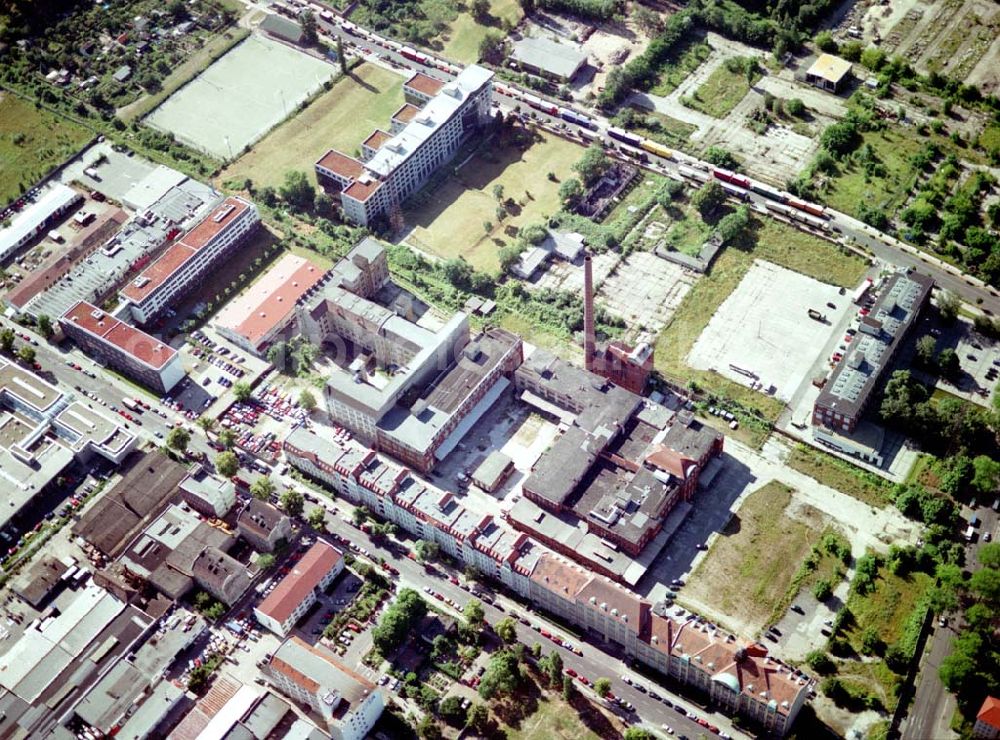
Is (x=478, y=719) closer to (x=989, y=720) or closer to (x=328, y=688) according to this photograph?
(x=328, y=688)

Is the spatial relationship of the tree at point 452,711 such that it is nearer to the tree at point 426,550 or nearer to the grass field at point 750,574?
the tree at point 426,550

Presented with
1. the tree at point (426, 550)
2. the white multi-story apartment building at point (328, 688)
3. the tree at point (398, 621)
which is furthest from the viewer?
the tree at point (426, 550)

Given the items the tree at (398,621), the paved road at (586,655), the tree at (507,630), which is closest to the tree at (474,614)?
the tree at (507,630)

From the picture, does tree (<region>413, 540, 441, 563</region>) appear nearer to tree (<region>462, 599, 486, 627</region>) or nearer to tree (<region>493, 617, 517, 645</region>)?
tree (<region>462, 599, 486, 627</region>)

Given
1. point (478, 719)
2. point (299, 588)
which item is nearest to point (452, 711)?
point (478, 719)

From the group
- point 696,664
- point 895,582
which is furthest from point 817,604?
point 696,664

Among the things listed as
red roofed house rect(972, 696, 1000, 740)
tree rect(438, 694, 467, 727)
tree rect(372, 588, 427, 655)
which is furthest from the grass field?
tree rect(372, 588, 427, 655)

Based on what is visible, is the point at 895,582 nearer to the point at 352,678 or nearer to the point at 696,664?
the point at 696,664
